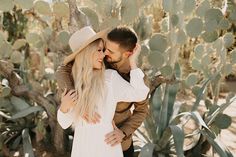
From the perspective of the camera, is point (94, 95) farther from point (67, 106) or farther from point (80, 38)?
point (80, 38)

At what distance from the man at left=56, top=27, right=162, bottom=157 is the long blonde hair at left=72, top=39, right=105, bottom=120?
0.05 metres

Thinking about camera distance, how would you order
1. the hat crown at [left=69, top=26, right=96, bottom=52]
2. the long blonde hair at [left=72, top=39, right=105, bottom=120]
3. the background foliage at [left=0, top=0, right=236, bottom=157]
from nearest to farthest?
the long blonde hair at [left=72, top=39, right=105, bottom=120] < the hat crown at [left=69, top=26, right=96, bottom=52] < the background foliage at [left=0, top=0, right=236, bottom=157]

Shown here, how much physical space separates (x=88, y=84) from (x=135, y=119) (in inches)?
12.9

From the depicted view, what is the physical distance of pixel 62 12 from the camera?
8.60 ft

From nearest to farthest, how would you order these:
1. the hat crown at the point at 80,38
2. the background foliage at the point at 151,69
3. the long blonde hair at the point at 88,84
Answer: the long blonde hair at the point at 88,84, the hat crown at the point at 80,38, the background foliage at the point at 151,69

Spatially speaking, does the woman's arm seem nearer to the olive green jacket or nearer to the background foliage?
the olive green jacket

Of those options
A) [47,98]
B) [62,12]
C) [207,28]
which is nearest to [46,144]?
[47,98]

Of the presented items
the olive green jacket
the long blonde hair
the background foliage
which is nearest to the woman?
the long blonde hair

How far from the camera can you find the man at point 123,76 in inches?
69.1

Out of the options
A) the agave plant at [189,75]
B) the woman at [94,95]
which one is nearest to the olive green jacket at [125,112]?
the woman at [94,95]

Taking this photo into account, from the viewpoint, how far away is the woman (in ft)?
5.70

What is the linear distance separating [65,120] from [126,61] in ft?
1.23

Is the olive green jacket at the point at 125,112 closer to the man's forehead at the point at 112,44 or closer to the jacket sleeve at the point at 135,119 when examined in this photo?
the jacket sleeve at the point at 135,119

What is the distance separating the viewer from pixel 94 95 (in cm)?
173
